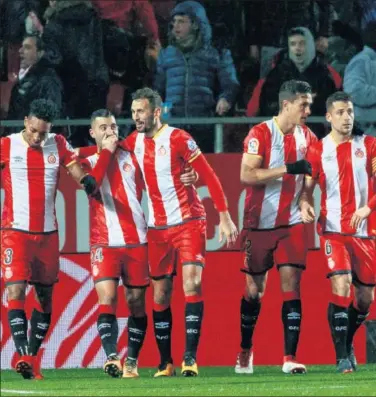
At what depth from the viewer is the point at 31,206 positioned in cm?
1105

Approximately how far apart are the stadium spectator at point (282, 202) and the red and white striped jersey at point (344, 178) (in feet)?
0.58

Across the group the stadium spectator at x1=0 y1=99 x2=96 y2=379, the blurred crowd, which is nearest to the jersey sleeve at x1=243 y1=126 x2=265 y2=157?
the stadium spectator at x1=0 y1=99 x2=96 y2=379

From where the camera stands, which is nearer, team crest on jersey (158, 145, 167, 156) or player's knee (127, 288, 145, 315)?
team crest on jersey (158, 145, 167, 156)

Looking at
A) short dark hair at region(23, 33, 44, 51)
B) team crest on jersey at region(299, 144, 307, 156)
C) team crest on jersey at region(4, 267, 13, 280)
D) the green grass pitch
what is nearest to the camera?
the green grass pitch

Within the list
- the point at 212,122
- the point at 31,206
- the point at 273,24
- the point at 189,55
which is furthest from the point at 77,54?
the point at 31,206

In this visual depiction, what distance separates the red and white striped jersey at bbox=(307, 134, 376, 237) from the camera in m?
11.1

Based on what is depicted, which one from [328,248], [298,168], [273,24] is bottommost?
[328,248]

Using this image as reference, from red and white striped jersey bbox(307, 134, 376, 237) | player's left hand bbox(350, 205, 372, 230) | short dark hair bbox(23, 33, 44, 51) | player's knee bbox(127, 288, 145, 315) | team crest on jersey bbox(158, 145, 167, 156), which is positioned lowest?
player's knee bbox(127, 288, 145, 315)

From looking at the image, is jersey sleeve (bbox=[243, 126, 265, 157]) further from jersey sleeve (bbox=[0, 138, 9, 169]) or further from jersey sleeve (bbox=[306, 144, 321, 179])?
jersey sleeve (bbox=[0, 138, 9, 169])

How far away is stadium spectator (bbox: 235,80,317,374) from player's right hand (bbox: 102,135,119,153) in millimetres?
942

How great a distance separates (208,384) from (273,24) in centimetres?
402

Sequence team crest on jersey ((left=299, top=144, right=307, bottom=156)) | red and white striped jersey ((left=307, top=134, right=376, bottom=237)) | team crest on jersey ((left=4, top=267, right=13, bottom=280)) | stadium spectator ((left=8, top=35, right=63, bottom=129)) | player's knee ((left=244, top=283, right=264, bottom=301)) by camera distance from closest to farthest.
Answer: team crest on jersey ((left=4, top=267, right=13, bottom=280)) → red and white striped jersey ((left=307, top=134, right=376, bottom=237)) → team crest on jersey ((left=299, top=144, right=307, bottom=156)) → player's knee ((left=244, top=283, right=264, bottom=301)) → stadium spectator ((left=8, top=35, right=63, bottom=129))

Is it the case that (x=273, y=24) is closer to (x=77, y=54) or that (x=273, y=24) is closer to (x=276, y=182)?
(x=77, y=54)

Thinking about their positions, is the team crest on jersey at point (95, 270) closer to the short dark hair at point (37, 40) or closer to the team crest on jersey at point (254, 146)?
the team crest on jersey at point (254, 146)
